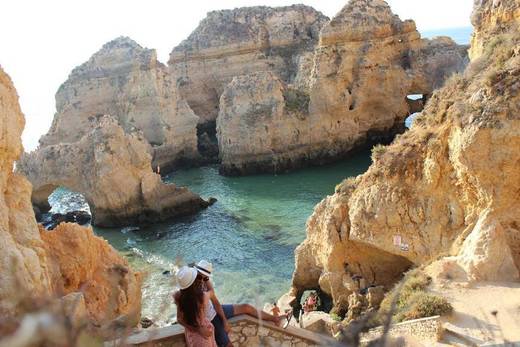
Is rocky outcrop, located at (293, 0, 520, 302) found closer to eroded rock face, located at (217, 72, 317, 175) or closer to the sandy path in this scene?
the sandy path

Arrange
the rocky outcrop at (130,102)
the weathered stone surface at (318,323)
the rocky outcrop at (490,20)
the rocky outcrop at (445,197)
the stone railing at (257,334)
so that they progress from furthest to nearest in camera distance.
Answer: the rocky outcrop at (130,102), the rocky outcrop at (490,20), the weathered stone surface at (318,323), the rocky outcrop at (445,197), the stone railing at (257,334)

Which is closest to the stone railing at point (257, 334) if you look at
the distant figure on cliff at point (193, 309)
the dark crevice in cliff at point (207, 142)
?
the distant figure on cliff at point (193, 309)

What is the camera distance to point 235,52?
47969mm

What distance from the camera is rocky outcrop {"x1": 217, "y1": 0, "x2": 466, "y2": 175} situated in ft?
118

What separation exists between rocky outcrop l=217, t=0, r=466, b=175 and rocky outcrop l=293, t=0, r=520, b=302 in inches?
774

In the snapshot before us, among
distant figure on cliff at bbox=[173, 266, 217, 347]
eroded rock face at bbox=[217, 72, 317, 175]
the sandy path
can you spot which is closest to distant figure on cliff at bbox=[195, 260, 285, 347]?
distant figure on cliff at bbox=[173, 266, 217, 347]

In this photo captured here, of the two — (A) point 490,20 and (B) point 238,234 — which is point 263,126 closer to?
(B) point 238,234

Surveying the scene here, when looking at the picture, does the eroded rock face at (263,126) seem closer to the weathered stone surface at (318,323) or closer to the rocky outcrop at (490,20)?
the rocky outcrop at (490,20)

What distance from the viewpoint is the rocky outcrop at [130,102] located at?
39.9 meters

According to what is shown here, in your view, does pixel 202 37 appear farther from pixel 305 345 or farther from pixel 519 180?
pixel 305 345

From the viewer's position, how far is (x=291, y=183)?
3288cm

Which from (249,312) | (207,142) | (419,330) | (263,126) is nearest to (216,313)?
(249,312)

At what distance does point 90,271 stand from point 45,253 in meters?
1.82

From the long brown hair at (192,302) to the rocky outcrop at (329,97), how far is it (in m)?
30.9
